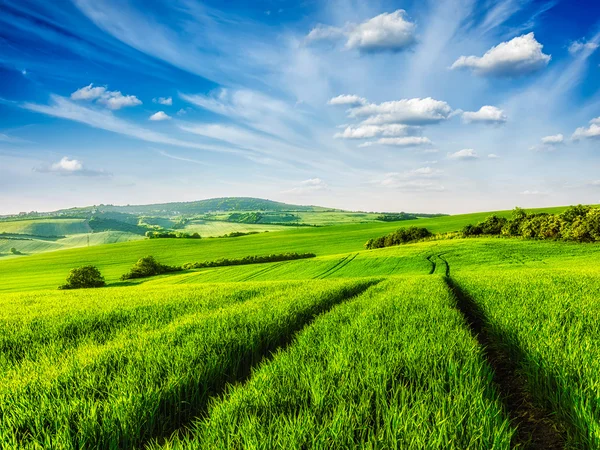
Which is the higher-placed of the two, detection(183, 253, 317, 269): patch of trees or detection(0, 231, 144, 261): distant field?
detection(183, 253, 317, 269): patch of trees

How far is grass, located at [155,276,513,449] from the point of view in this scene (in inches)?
105

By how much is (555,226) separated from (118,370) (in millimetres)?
59877

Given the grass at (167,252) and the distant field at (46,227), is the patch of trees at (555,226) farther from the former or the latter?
the distant field at (46,227)

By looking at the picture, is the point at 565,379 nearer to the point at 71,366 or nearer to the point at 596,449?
the point at 596,449

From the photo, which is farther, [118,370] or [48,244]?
[48,244]

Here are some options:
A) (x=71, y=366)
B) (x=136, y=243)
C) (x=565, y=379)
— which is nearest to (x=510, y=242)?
(x=565, y=379)

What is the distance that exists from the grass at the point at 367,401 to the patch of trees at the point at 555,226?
53.1 m

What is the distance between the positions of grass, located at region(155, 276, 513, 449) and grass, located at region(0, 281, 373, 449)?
1.81 ft

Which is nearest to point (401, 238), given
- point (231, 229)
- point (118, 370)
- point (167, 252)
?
point (167, 252)

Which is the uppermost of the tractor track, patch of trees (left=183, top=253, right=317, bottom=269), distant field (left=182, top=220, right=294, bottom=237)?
the tractor track

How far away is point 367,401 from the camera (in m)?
3.21

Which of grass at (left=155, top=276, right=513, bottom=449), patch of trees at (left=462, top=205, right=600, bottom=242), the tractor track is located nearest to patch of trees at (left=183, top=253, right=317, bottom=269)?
patch of trees at (left=462, top=205, right=600, bottom=242)

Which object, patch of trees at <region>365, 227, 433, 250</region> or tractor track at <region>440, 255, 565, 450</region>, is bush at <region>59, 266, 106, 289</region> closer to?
patch of trees at <region>365, 227, 433, 250</region>

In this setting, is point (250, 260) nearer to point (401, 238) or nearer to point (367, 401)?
point (401, 238)
